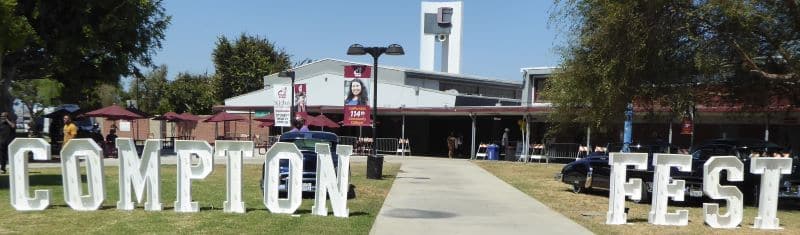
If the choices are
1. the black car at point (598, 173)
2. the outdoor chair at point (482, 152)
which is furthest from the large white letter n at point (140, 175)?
the outdoor chair at point (482, 152)

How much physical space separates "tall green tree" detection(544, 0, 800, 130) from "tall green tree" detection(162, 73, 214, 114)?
1702 inches

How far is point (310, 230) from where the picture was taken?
29.1 feet

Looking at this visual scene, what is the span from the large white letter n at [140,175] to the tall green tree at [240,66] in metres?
49.0

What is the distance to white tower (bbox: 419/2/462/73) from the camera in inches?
2110

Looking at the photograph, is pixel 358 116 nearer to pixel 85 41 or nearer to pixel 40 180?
pixel 40 180

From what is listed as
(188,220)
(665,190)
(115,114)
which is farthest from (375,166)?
(115,114)

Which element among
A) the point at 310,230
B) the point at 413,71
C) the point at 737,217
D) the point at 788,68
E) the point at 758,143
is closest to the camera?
the point at 310,230

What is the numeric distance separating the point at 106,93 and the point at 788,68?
214 feet

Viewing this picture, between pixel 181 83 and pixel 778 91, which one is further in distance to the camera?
pixel 181 83

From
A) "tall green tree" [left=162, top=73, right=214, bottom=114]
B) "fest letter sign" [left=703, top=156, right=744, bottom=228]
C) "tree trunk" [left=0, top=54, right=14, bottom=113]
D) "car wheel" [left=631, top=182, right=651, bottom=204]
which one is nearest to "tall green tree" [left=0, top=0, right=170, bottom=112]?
"tree trunk" [left=0, top=54, right=14, bottom=113]

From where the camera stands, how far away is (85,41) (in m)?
25.6

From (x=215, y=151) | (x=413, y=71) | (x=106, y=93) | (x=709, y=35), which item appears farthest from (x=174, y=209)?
(x=106, y=93)

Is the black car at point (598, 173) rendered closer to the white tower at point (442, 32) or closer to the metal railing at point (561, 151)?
the metal railing at point (561, 151)

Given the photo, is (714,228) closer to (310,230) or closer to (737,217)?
(737,217)
